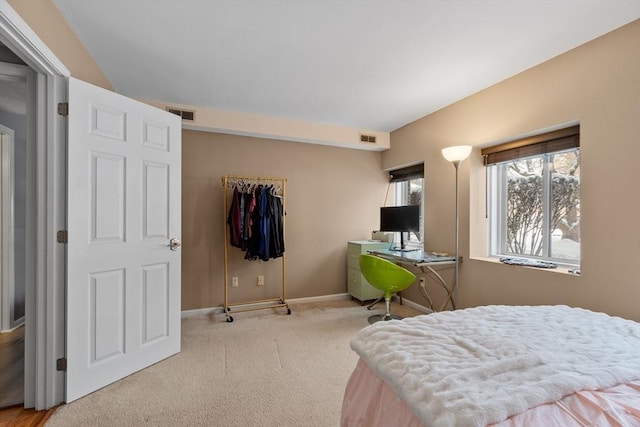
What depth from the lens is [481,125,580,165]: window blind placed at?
89.4 inches

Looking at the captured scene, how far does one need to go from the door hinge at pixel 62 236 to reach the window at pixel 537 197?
3545 mm

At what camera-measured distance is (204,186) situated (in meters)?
3.48

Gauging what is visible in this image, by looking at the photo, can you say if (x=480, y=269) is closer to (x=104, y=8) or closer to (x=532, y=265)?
(x=532, y=265)

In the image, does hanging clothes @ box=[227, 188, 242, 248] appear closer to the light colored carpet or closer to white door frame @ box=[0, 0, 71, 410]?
the light colored carpet

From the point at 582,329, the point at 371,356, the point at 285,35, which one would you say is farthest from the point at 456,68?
the point at 371,356

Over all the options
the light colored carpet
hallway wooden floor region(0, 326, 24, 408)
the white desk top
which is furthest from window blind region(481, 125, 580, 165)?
hallway wooden floor region(0, 326, 24, 408)

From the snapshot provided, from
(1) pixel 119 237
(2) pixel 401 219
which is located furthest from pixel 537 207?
(1) pixel 119 237

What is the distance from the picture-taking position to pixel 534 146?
2545 mm

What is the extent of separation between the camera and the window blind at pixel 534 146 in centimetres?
227

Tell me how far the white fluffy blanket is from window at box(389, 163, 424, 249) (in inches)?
96.1

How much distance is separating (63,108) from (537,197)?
12.2 feet

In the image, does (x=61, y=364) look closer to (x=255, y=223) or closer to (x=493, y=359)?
(x=255, y=223)

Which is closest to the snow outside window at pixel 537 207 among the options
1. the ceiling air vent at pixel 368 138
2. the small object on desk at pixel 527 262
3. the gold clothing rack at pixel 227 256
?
the small object on desk at pixel 527 262

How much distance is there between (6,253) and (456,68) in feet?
14.7
